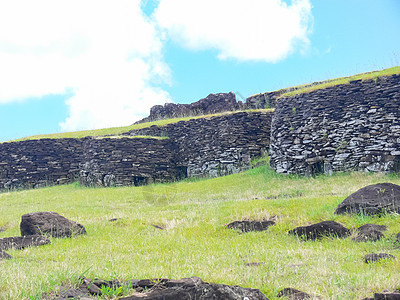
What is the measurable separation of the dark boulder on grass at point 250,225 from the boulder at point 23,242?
414 centimetres

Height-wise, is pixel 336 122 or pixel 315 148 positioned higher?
pixel 336 122

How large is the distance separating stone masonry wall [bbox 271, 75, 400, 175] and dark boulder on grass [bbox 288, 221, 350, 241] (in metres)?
9.78

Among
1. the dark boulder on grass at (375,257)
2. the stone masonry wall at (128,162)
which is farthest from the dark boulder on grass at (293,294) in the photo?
the stone masonry wall at (128,162)

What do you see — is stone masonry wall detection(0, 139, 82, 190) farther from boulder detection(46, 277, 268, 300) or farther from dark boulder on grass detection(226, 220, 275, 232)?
boulder detection(46, 277, 268, 300)

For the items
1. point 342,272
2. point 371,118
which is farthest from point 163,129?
point 342,272

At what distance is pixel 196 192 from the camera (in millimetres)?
17406

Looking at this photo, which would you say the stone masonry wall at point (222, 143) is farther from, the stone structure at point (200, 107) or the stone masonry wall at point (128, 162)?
the stone structure at point (200, 107)

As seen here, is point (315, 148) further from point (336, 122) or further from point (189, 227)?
point (189, 227)

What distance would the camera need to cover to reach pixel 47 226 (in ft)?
25.2

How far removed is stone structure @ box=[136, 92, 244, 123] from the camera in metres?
31.5

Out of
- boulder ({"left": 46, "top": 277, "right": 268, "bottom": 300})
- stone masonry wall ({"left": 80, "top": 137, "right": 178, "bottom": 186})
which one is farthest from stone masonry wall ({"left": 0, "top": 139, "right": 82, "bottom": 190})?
boulder ({"left": 46, "top": 277, "right": 268, "bottom": 300})

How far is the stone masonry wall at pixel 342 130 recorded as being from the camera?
15.5 m

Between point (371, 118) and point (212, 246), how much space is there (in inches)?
511

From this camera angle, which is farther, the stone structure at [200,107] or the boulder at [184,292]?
the stone structure at [200,107]
